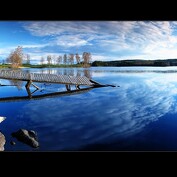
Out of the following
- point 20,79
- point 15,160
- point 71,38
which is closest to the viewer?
point 15,160

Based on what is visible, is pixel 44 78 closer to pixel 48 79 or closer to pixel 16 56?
pixel 48 79

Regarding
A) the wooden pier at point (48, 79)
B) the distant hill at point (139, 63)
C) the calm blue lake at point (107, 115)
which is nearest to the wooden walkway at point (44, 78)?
the wooden pier at point (48, 79)

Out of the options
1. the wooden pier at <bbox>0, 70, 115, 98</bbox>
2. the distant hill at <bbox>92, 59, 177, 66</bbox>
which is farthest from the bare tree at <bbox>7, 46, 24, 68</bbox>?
the distant hill at <bbox>92, 59, 177, 66</bbox>

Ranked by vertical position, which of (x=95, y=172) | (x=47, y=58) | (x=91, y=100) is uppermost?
(x=47, y=58)

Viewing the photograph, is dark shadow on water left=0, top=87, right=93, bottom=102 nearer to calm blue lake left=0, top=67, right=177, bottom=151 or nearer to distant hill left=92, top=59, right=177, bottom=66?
calm blue lake left=0, top=67, right=177, bottom=151

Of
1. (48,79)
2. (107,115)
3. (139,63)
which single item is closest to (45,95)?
(48,79)
